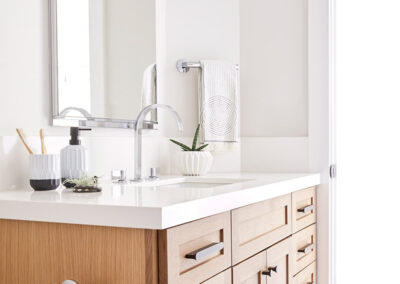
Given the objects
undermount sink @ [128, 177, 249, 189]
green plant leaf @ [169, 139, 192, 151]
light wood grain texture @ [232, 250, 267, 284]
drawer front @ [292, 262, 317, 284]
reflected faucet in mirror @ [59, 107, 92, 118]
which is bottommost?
drawer front @ [292, 262, 317, 284]

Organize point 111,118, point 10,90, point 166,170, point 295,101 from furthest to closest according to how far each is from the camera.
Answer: point 295,101
point 166,170
point 111,118
point 10,90

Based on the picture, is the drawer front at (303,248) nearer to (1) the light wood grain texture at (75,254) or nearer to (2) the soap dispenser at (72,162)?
(2) the soap dispenser at (72,162)

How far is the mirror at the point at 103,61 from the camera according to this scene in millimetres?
1713

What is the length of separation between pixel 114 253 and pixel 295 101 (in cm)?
160

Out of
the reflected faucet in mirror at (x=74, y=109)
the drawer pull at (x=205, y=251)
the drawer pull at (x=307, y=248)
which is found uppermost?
the reflected faucet in mirror at (x=74, y=109)

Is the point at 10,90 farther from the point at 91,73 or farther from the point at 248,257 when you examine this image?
the point at 248,257

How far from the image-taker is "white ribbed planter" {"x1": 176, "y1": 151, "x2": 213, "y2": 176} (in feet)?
7.32

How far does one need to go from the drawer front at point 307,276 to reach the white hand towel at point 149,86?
0.90 m

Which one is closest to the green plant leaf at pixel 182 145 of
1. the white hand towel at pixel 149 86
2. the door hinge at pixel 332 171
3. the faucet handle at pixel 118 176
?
the white hand towel at pixel 149 86

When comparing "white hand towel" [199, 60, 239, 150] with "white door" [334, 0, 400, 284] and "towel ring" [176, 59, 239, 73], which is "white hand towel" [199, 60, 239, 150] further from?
"white door" [334, 0, 400, 284]

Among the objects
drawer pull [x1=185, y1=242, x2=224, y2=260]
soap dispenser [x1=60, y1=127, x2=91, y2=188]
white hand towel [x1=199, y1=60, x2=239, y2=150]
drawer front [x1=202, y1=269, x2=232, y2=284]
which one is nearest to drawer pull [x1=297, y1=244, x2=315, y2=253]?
white hand towel [x1=199, y1=60, x2=239, y2=150]

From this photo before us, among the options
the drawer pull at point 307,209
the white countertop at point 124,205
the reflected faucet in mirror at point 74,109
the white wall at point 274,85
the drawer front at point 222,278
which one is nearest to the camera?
the white countertop at point 124,205

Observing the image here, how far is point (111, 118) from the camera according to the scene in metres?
1.98

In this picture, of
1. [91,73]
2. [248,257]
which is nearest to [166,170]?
[91,73]
